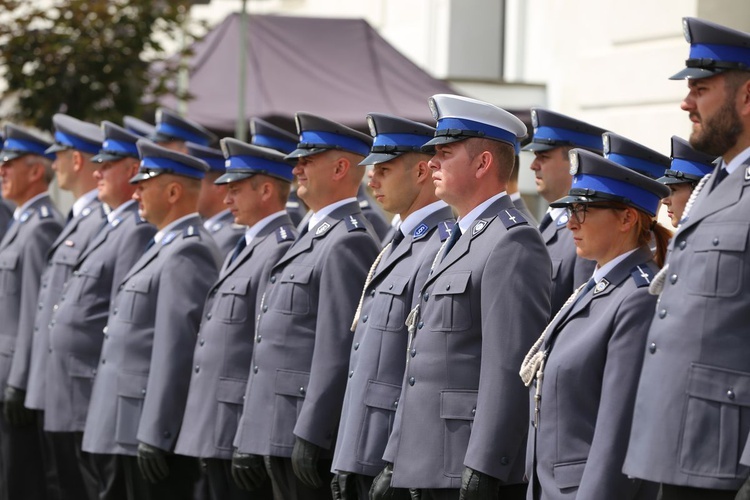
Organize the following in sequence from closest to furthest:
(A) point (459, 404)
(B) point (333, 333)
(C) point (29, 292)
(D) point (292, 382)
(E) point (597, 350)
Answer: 1. (E) point (597, 350)
2. (A) point (459, 404)
3. (B) point (333, 333)
4. (D) point (292, 382)
5. (C) point (29, 292)

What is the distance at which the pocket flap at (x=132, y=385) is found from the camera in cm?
682

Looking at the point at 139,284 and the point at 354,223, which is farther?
the point at 139,284

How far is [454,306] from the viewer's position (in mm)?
4922

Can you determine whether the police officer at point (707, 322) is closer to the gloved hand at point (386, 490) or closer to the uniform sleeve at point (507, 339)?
the uniform sleeve at point (507, 339)

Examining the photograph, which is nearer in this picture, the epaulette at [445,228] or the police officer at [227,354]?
the epaulette at [445,228]

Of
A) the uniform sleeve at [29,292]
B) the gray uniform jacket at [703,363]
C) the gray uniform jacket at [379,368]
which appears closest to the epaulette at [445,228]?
the gray uniform jacket at [379,368]

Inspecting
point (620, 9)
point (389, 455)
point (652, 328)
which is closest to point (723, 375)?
point (652, 328)

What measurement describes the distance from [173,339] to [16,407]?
1.68m

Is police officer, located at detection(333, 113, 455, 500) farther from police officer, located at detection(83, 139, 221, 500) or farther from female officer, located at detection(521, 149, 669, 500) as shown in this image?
police officer, located at detection(83, 139, 221, 500)

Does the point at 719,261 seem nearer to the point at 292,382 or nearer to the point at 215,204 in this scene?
the point at 292,382

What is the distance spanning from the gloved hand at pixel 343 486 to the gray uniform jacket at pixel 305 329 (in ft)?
1.15

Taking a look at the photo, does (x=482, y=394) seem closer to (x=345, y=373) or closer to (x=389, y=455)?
(x=389, y=455)

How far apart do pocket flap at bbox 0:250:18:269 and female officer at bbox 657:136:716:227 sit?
433 cm

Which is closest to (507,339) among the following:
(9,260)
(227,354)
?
(227,354)
